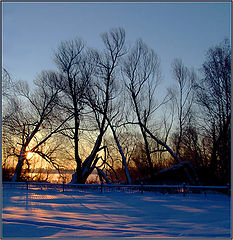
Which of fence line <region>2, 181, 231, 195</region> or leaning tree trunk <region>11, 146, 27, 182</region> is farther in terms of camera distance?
leaning tree trunk <region>11, 146, 27, 182</region>

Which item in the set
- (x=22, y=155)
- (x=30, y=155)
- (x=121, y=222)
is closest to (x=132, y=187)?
(x=121, y=222)

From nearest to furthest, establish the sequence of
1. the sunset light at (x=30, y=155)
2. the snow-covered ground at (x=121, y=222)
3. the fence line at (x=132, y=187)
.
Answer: the snow-covered ground at (x=121, y=222), the fence line at (x=132, y=187), the sunset light at (x=30, y=155)

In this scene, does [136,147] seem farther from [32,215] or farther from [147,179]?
[32,215]

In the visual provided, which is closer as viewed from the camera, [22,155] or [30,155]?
[22,155]

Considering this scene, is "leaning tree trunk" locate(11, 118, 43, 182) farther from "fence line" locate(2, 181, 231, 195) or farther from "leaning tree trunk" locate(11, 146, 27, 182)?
"fence line" locate(2, 181, 231, 195)

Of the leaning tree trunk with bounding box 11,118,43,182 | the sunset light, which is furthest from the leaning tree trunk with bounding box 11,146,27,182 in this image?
the sunset light

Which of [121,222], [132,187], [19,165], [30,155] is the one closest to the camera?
[121,222]

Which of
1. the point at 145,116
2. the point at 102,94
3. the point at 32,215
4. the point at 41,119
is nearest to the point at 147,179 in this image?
the point at 145,116

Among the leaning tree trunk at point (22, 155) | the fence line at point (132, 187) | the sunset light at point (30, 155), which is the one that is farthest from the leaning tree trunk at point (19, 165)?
the fence line at point (132, 187)

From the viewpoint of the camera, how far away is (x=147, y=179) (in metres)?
17.0

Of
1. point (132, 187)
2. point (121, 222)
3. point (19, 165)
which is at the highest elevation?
point (19, 165)

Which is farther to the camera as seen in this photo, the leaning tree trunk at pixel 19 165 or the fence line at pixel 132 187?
the leaning tree trunk at pixel 19 165

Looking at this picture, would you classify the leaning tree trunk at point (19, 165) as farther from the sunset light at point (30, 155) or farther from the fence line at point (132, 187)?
the fence line at point (132, 187)

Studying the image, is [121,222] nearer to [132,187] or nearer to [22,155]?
[132,187]
